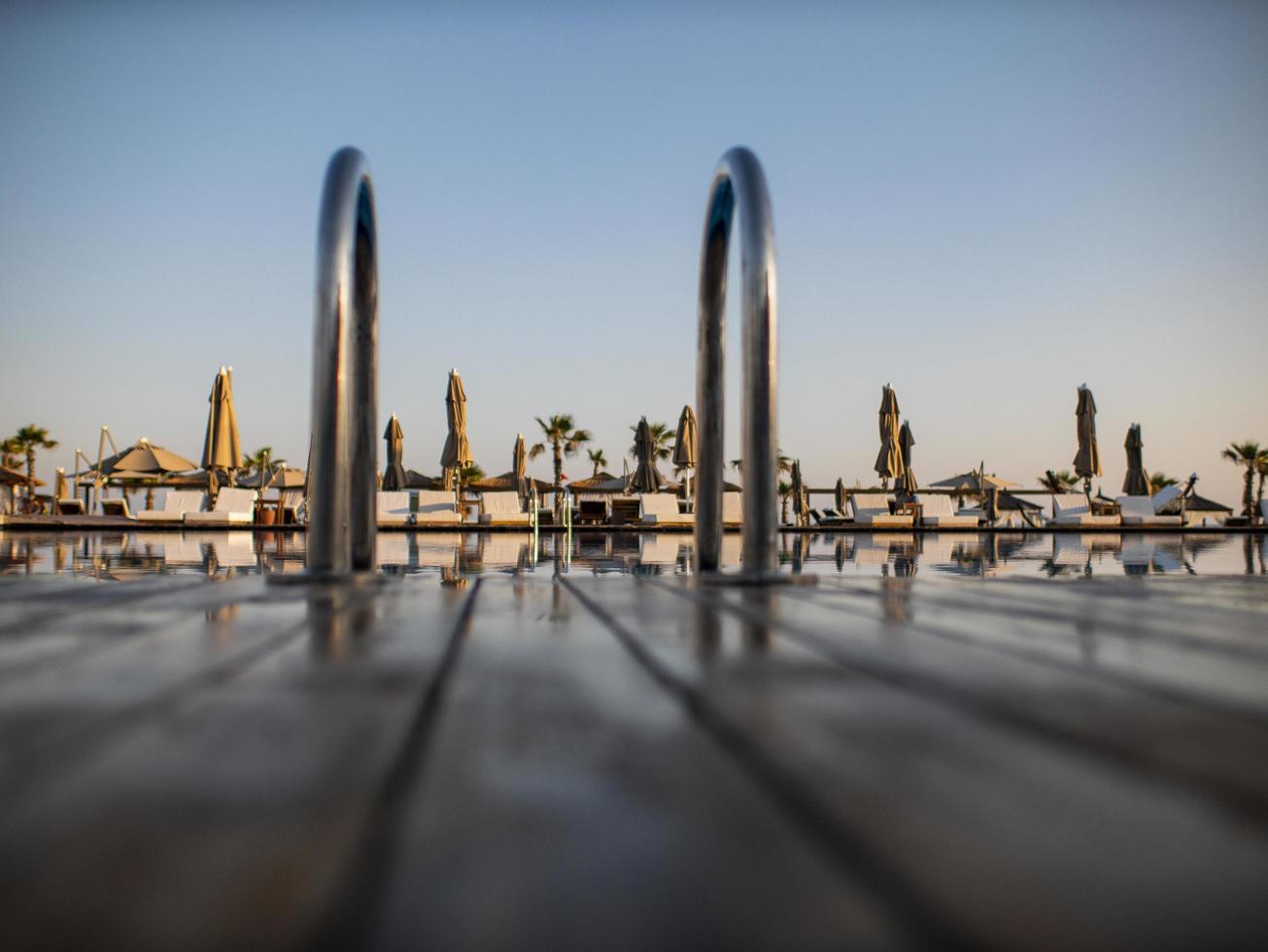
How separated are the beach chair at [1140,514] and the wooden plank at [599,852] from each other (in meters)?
22.9

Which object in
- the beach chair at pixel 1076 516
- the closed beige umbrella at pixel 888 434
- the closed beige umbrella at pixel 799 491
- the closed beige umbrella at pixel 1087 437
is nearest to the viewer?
the beach chair at pixel 1076 516

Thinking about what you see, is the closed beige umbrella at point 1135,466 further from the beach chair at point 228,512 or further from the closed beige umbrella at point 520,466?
the beach chair at point 228,512

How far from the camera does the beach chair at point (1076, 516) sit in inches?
744

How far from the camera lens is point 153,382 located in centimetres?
3006

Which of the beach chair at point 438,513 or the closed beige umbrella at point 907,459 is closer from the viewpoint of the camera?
the beach chair at point 438,513

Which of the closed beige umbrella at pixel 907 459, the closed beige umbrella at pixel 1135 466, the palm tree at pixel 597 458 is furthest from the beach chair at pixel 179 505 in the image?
the palm tree at pixel 597 458

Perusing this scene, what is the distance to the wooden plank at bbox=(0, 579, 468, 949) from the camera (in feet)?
1.23

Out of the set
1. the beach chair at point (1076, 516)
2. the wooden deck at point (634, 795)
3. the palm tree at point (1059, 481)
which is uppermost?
the palm tree at point (1059, 481)

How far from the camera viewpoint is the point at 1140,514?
19.9 m

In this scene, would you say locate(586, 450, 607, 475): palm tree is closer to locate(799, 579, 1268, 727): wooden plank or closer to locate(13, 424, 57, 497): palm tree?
locate(13, 424, 57, 497): palm tree

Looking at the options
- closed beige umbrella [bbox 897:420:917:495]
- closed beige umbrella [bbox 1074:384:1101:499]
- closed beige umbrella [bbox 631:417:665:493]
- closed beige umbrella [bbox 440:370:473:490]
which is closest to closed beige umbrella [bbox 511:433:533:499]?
closed beige umbrella [bbox 440:370:473:490]

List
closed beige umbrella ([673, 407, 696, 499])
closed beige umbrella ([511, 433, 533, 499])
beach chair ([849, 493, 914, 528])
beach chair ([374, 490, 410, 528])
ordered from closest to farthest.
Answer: beach chair ([374, 490, 410, 528])
beach chair ([849, 493, 914, 528])
closed beige umbrella ([673, 407, 696, 499])
closed beige umbrella ([511, 433, 533, 499])

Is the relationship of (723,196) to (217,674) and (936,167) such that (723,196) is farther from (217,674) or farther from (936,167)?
(936,167)

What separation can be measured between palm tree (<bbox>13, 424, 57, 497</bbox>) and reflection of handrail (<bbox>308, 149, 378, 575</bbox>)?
154ft
